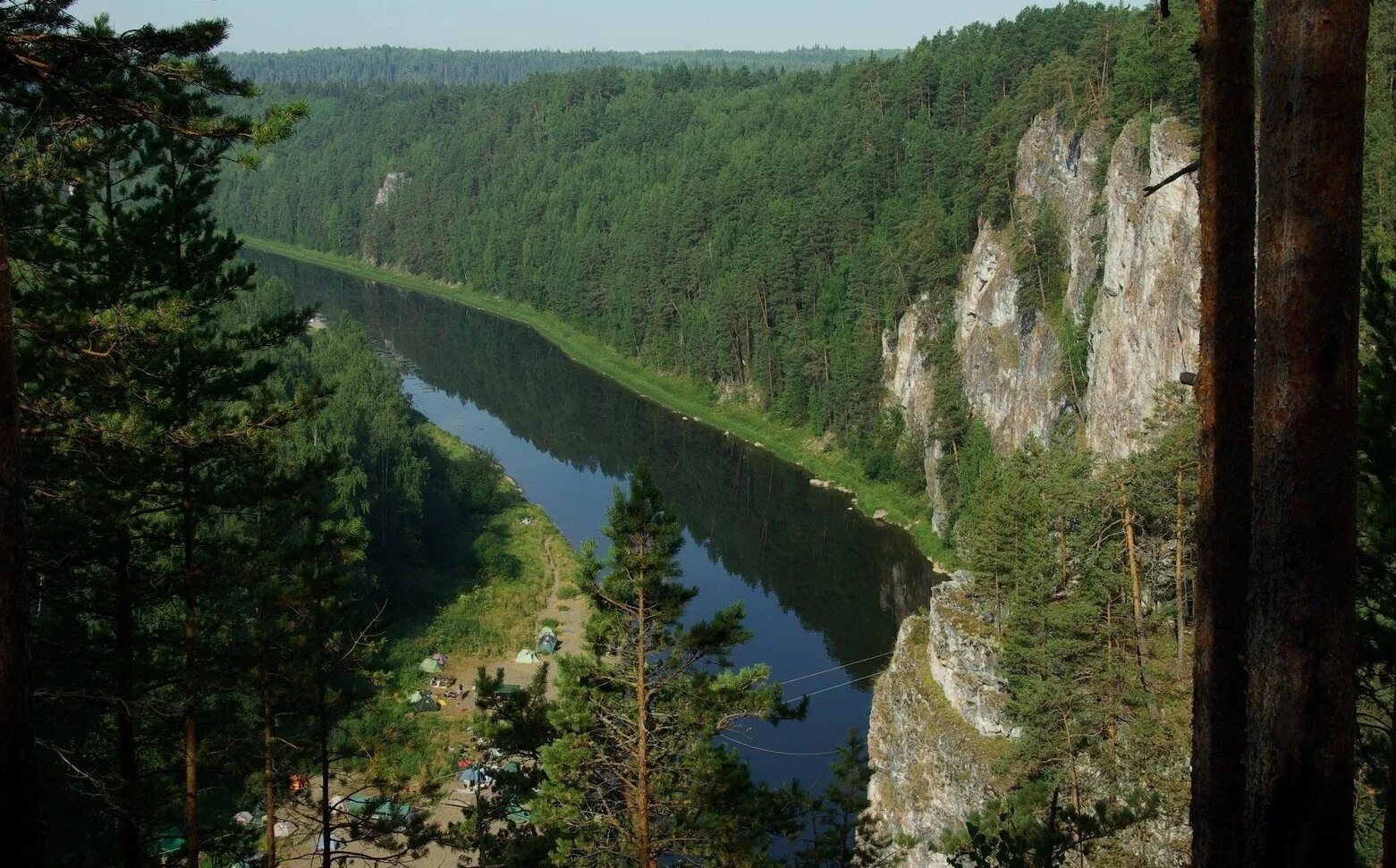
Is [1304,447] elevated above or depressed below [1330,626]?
above

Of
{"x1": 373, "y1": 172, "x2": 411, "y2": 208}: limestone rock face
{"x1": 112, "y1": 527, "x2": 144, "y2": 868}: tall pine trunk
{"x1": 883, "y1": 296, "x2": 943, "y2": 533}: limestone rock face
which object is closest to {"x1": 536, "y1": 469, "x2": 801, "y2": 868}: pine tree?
{"x1": 112, "y1": 527, "x2": 144, "y2": 868}: tall pine trunk

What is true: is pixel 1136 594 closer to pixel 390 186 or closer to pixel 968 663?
pixel 968 663

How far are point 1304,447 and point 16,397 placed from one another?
535cm

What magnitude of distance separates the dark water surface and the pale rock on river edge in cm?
368

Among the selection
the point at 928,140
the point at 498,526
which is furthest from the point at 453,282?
the point at 498,526

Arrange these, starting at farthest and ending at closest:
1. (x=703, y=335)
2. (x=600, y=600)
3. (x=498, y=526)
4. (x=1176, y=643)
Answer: (x=703, y=335)
(x=498, y=526)
(x=1176, y=643)
(x=600, y=600)

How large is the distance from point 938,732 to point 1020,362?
24.4 m

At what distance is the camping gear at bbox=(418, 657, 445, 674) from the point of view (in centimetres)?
3241

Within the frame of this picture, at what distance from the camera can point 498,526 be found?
44.8 metres

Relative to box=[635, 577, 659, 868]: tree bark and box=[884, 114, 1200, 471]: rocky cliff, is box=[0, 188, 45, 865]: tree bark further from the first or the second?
box=[884, 114, 1200, 471]: rocky cliff

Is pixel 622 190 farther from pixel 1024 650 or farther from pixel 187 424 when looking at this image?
pixel 187 424

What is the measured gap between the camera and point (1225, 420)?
5703mm

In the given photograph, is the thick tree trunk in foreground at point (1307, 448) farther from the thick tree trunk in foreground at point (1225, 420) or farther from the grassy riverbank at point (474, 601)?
the grassy riverbank at point (474, 601)

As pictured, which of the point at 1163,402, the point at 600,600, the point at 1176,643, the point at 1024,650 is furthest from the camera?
the point at 1163,402
